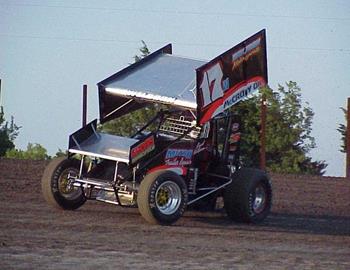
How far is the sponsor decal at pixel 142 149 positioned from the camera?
15.6 m

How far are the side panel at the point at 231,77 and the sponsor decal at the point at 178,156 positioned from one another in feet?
1.80

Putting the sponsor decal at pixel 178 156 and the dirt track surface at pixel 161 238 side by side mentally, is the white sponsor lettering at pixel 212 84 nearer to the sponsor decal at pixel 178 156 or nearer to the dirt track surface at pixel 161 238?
the sponsor decal at pixel 178 156

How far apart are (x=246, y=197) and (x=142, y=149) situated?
1991mm

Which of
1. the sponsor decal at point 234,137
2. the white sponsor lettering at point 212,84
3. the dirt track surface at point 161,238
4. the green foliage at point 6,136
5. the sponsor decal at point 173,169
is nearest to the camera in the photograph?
the dirt track surface at point 161,238

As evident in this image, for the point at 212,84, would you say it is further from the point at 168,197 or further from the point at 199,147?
the point at 168,197

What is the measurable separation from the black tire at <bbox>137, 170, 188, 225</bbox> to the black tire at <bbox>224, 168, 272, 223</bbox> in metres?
1.27

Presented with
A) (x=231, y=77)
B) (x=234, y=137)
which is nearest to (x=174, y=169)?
(x=234, y=137)

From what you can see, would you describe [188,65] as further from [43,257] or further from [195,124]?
[43,257]

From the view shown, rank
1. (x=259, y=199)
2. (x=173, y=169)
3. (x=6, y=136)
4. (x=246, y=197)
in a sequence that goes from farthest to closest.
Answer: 1. (x=6, y=136)
2. (x=259, y=199)
3. (x=246, y=197)
4. (x=173, y=169)

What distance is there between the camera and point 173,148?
53.5ft

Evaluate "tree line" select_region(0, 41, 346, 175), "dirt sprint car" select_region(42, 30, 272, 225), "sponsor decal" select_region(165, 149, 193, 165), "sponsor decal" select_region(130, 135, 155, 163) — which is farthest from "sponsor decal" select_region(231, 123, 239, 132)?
"tree line" select_region(0, 41, 346, 175)

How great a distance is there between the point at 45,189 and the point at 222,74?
10.6ft

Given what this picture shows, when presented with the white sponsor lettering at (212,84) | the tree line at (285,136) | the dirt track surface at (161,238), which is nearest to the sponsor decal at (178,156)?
the white sponsor lettering at (212,84)

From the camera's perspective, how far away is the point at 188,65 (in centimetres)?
1747
